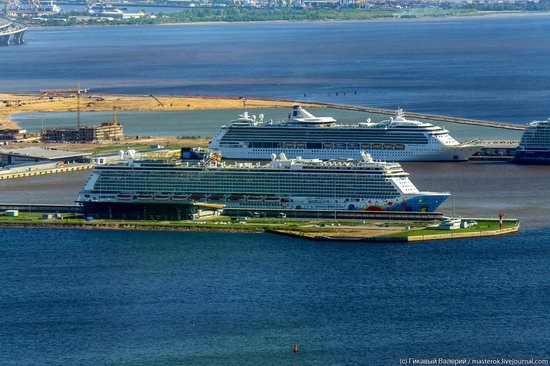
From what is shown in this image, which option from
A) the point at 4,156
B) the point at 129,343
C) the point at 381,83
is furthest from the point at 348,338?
the point at 381,83

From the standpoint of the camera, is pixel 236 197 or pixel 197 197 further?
pixel 197 197

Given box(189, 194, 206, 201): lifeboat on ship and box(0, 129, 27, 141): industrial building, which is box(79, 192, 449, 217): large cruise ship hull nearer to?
box(189, 194, 206, 201): lifeboat on ship

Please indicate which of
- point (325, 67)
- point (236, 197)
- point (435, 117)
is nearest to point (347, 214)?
point (236, 197)

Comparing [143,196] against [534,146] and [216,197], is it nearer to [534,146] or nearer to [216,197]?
[216,197]

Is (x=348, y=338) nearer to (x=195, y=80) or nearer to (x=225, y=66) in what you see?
(x=195, y=80)

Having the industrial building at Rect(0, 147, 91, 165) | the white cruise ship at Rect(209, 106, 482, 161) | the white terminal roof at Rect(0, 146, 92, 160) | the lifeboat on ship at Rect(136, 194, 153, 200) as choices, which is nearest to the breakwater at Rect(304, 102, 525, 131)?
the white cruise ship at Rect(209, 106, 482, 161)

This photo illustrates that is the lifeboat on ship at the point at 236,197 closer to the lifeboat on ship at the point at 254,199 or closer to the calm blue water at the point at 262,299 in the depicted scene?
the lifeboat on ship at the point at 254,199

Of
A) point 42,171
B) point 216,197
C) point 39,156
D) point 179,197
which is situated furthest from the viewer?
point 39,156

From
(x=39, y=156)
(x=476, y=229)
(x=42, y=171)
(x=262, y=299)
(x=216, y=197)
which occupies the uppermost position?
(x=262, y=299)
